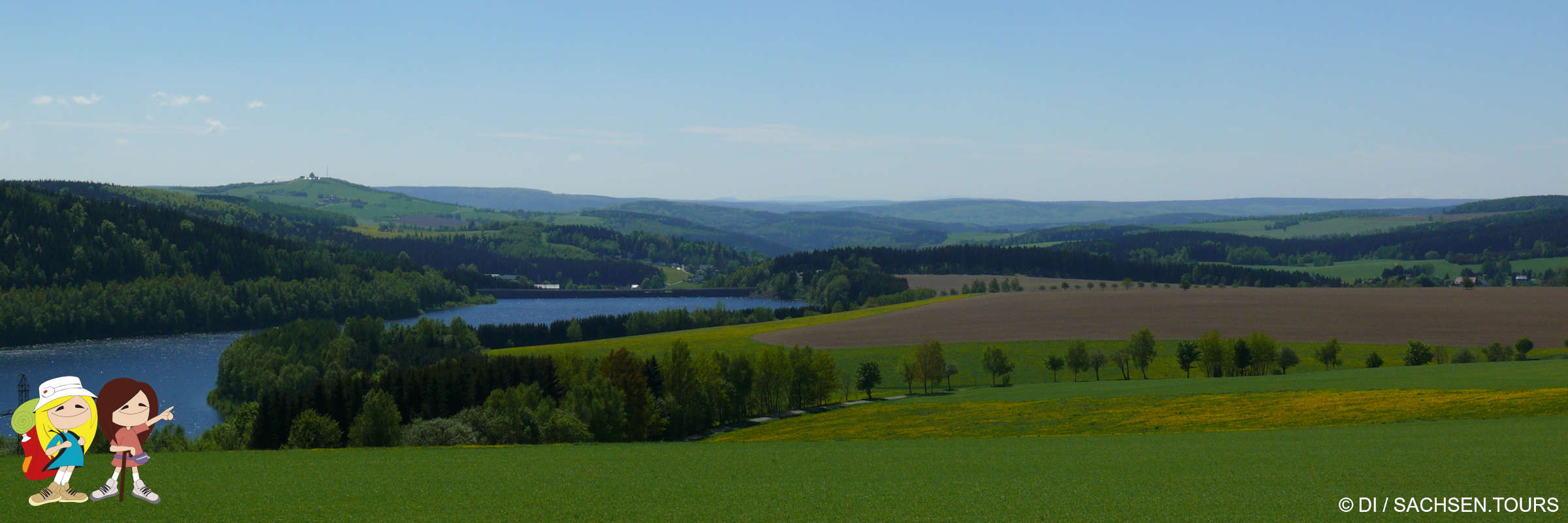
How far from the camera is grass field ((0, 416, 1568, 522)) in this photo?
78.7 feet

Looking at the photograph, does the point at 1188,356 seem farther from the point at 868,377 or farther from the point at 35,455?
the point at 35,455

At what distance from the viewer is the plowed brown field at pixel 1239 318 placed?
112m

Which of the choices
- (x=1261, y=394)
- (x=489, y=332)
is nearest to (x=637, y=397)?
(x=1261, y=394)

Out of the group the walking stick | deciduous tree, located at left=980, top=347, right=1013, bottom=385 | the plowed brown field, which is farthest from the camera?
the plowed brown field

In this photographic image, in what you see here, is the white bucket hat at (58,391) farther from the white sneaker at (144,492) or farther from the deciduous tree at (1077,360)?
the deciduous tree at (1077,360)

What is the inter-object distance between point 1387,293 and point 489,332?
135 m

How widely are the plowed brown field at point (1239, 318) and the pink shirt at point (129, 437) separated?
4096 inches

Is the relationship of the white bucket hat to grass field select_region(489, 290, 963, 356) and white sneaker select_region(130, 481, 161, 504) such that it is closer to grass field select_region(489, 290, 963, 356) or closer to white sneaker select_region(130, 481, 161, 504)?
white sneaker select_region(130, 481, 161, 504)

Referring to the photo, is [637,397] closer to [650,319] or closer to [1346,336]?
[1346,336]

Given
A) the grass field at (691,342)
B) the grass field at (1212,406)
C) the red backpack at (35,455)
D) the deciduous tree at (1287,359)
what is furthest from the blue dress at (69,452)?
the deciduous tree at (1287,359)

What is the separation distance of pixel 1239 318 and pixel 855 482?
109 meters

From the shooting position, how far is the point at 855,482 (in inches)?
1180

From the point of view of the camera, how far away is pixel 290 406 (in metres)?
66.9

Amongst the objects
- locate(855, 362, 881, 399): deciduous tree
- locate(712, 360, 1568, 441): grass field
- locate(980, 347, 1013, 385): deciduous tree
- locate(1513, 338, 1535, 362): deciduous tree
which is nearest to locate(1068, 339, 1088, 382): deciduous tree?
locate(980, 347, 1013, 385): deciduous tree
